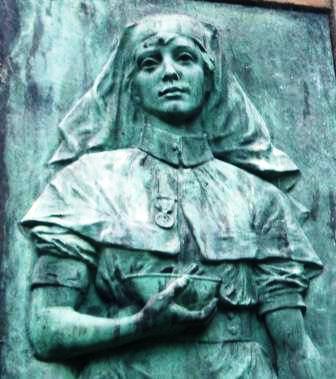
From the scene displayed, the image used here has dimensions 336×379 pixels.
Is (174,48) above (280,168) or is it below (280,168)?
above

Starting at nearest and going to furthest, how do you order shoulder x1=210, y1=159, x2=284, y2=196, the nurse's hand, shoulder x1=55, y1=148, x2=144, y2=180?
the nurse's hand < shoulder x1=55, y1=148, x2=144, y2=180 < shoulder x1=210, y1=159, x2=284, y2=196

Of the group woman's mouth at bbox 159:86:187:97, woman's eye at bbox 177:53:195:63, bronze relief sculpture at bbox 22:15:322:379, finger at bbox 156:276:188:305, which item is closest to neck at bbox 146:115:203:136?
bronze relief sculpture at bbox 22:15:322:379

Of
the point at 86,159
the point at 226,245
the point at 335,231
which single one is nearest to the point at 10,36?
the point at 86,159

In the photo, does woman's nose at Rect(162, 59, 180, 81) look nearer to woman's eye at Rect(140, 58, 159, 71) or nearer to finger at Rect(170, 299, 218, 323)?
woman's eye at Rect(140, 58, 159, 71)

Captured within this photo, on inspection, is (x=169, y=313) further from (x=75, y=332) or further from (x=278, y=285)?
(x=278, y=285)

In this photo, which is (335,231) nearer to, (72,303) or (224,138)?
(224,138)

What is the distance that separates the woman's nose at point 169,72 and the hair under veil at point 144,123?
16 cm

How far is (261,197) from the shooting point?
4.04 meters

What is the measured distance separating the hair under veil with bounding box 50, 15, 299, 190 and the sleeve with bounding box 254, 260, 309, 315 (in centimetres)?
43

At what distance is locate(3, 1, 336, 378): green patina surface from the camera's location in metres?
3.69

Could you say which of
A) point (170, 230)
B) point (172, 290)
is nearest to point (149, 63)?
point (170, 230)

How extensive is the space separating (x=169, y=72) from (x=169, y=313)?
3.18 ft

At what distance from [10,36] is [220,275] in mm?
1325

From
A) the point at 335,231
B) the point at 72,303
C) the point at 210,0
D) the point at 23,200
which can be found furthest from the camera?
the point at 210,0
